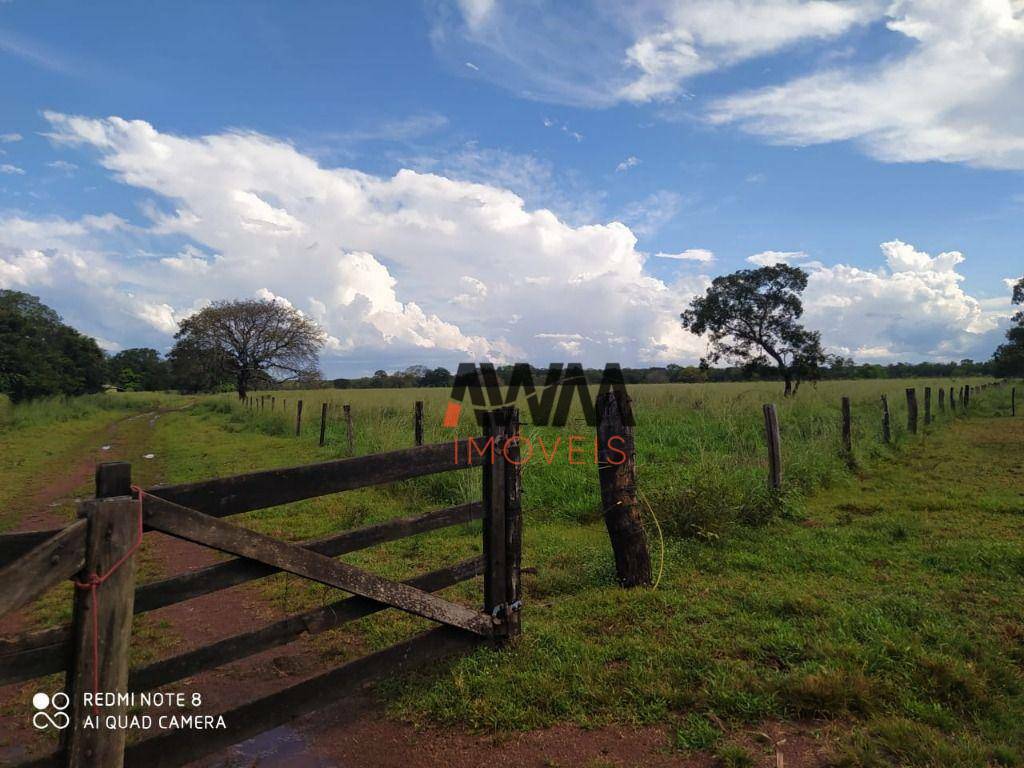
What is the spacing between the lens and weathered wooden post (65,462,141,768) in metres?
2.20

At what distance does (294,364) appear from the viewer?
143 feet

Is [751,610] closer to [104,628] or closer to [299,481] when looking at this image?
[299,481]

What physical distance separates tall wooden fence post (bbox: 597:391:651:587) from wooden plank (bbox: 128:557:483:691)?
6.31 ft

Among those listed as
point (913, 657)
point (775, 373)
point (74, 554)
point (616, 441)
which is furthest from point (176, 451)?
point (775, 373)

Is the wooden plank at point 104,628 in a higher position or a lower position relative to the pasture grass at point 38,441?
higher

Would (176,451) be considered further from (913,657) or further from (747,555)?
(913,657)

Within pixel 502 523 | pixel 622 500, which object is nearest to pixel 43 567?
pixel 502 523

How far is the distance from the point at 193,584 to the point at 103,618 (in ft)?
1.59

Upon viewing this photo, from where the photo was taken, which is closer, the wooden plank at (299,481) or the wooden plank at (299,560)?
the wooden plank at (299,560)

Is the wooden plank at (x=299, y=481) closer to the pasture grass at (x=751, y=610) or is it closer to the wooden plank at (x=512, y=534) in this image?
the wooden plank at (x=512, y=534)

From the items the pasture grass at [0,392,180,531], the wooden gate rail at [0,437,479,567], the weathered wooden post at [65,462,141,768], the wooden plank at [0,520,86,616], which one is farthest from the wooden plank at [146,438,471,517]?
the pasture grass at [0,392,180,531]

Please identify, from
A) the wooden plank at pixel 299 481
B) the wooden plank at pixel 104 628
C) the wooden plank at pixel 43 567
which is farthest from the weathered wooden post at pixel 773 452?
the wooden plank at pixel 43 567

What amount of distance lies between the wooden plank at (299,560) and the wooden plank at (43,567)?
10.8 inches

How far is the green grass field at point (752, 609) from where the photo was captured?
3309 millimetres
